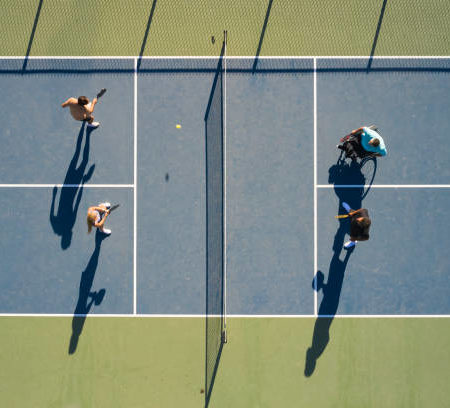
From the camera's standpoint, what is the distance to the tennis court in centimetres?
830

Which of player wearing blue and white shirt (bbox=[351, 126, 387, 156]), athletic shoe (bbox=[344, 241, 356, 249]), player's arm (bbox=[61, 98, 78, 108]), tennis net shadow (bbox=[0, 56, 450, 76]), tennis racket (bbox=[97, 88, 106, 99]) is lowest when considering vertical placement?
athletic shoe (bbox=[344, 241, 356, 249])

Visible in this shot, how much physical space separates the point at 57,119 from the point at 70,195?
5.75 feet

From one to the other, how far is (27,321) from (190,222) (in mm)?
4253

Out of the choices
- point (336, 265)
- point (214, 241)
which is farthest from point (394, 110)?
point (214, 241)

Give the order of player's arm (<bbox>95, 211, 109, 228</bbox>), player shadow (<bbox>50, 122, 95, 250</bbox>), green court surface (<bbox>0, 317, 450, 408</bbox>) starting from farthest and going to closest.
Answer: player shadow (<bbox>50, 122, 95, 250</bbox>)
green court surface (<bbox>0, 317, 450, 408</bbox>)
player's arm (<bbox>95, 211, 109, 228</bbox>)

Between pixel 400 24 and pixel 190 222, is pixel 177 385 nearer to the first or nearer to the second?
pixel 190 222

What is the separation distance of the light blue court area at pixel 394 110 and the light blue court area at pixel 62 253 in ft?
15.8

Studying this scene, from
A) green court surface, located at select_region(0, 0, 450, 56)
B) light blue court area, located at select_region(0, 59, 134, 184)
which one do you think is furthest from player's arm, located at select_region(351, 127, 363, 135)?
light blue court area, located at select_region(0, 59, 134, 184)

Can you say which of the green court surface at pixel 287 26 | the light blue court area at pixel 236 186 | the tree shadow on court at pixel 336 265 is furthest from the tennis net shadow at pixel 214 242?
the tree shadow on court at pixel 336 265

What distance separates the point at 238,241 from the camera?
834 centimetres

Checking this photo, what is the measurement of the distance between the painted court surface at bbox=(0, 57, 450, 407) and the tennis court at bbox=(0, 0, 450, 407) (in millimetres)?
32

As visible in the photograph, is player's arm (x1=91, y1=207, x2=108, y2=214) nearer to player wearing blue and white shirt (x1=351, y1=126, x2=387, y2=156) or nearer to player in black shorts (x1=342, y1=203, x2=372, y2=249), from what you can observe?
player in black shorts (x1=342, y1=203, x2=372, y2=249)

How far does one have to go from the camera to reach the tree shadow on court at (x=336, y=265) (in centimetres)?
830

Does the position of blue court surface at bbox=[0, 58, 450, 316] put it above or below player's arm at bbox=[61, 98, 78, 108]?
below
